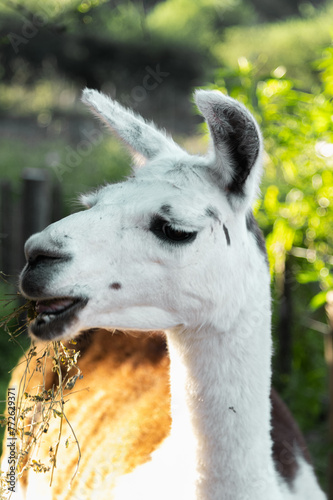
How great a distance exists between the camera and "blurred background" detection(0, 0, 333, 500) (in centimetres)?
300

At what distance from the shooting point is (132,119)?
188 centimetres

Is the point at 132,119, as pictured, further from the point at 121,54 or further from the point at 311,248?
the point at 121,54

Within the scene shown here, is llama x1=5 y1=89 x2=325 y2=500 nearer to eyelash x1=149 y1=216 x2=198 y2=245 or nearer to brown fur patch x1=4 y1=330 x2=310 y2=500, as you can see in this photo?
eyelash x1=149 y1=216 x2=198 y2=245

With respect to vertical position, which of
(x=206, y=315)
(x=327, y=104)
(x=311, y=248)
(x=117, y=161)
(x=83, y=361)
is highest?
(x=117, y=161)

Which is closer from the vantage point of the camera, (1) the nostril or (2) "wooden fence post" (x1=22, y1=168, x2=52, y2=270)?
(1) the nostril

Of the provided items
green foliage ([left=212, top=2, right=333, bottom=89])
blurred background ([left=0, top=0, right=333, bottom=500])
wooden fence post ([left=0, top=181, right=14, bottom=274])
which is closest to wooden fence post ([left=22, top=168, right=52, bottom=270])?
blurred background ([left=0, top=0, right=333, bottom=500])

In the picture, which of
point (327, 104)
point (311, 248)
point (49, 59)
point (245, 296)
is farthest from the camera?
point (49, 59)

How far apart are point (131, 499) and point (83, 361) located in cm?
87

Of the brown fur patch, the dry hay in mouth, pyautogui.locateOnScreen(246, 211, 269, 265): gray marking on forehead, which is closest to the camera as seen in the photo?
the dry hay in mouth

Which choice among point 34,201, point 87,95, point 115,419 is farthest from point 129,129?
point 34,201

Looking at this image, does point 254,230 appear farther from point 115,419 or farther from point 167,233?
point 115,419

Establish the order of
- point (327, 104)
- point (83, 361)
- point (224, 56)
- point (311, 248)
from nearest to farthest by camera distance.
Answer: point (83, 361), point (327, 104), point (311, 248), point (224, 56)

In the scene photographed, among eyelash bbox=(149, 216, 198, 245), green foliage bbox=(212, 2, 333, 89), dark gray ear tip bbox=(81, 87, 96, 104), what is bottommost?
eyelash bbox=(149, 216, 198, 245)

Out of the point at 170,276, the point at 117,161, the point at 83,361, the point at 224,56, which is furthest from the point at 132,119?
the point at 224,56
